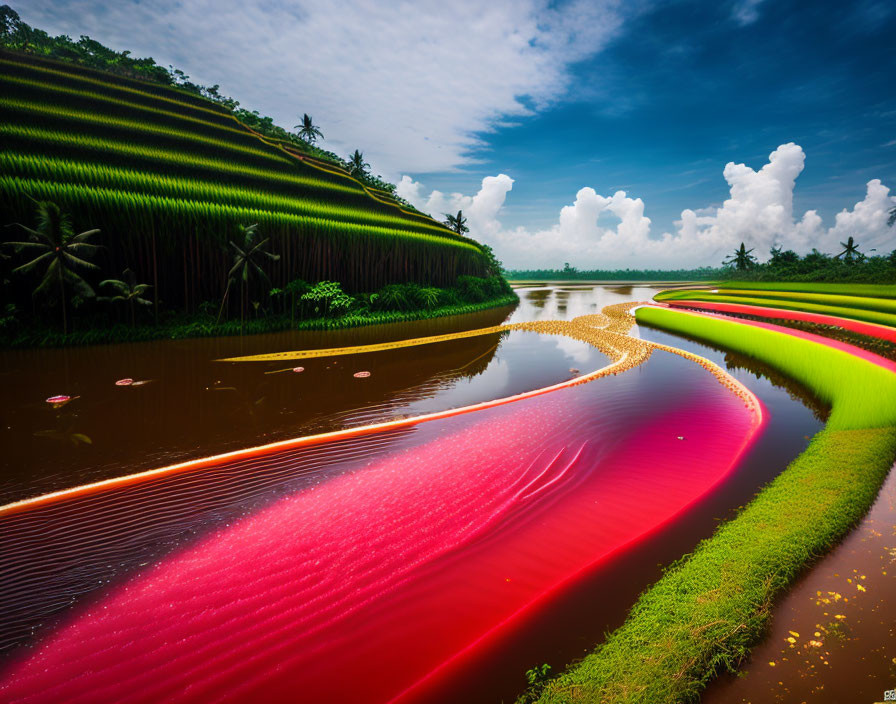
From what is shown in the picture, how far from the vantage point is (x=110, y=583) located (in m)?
3.23

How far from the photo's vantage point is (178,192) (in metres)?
17.0

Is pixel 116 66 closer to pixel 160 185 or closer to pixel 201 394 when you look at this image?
pixel 160 185

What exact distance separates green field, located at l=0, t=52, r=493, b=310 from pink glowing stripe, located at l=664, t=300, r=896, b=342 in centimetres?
1943

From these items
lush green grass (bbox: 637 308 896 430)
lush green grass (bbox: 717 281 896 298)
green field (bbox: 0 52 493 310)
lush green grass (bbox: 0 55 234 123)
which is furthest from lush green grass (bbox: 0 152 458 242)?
lush green grass (bbox: 717 281 896 298)

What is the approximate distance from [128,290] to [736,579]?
61.0 ft

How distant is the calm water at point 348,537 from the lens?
2.59m

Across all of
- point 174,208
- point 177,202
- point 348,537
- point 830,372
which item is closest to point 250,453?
point 348,537

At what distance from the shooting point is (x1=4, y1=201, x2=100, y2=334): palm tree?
480 inches

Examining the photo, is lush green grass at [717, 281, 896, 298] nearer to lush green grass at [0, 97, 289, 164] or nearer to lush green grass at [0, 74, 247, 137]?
lush green grass at [0, 97, 289, 164]

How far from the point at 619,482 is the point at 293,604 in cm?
403

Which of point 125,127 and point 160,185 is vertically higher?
point 125,127

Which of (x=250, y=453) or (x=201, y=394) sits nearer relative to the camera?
(x=250, y=453)

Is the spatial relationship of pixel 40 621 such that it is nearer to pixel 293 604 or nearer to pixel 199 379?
pixel 293 604

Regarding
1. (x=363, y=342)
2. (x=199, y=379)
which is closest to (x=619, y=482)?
(x=199, y=379)
